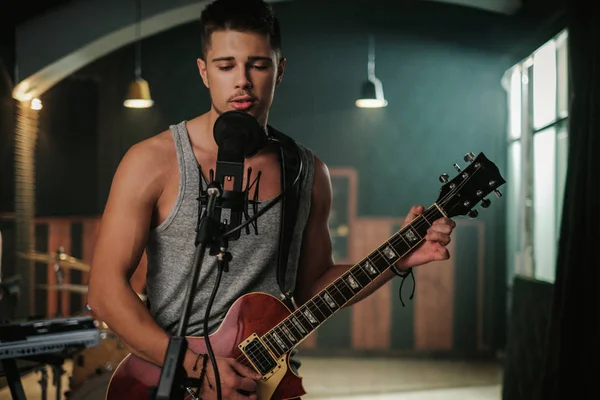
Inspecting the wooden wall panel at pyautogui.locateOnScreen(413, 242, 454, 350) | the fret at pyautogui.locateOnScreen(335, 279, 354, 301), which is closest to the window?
the wooden wall panel at pyautogui.locateOnScreen(413, 242, 454, 350)

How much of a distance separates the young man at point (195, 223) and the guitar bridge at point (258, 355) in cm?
4

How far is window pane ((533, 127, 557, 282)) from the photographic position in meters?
4.84

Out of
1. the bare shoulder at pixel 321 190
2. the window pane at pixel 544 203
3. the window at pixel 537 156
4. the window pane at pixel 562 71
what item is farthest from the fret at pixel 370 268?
the window pane at pixel 544 203

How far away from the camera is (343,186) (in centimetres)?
634

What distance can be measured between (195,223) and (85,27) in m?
3.73

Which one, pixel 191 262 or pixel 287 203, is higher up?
pixel 287 203

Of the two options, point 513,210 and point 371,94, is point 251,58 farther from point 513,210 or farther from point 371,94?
point 513,210

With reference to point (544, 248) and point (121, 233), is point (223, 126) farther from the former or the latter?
point (544, 248)

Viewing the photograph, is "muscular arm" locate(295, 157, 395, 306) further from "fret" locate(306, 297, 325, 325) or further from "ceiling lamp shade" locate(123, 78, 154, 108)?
"ceiling lamp shade" locate(123, 78, 154, 108)

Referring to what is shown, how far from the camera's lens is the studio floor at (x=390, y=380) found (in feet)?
16.6

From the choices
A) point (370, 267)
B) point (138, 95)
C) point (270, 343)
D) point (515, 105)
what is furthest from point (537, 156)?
point (270, 343)

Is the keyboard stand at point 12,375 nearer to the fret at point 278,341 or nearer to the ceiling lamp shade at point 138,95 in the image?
the fret at point 278,341

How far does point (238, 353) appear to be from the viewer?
1.65 meters

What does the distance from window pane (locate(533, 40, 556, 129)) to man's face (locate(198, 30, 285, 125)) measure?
11.6 feet
